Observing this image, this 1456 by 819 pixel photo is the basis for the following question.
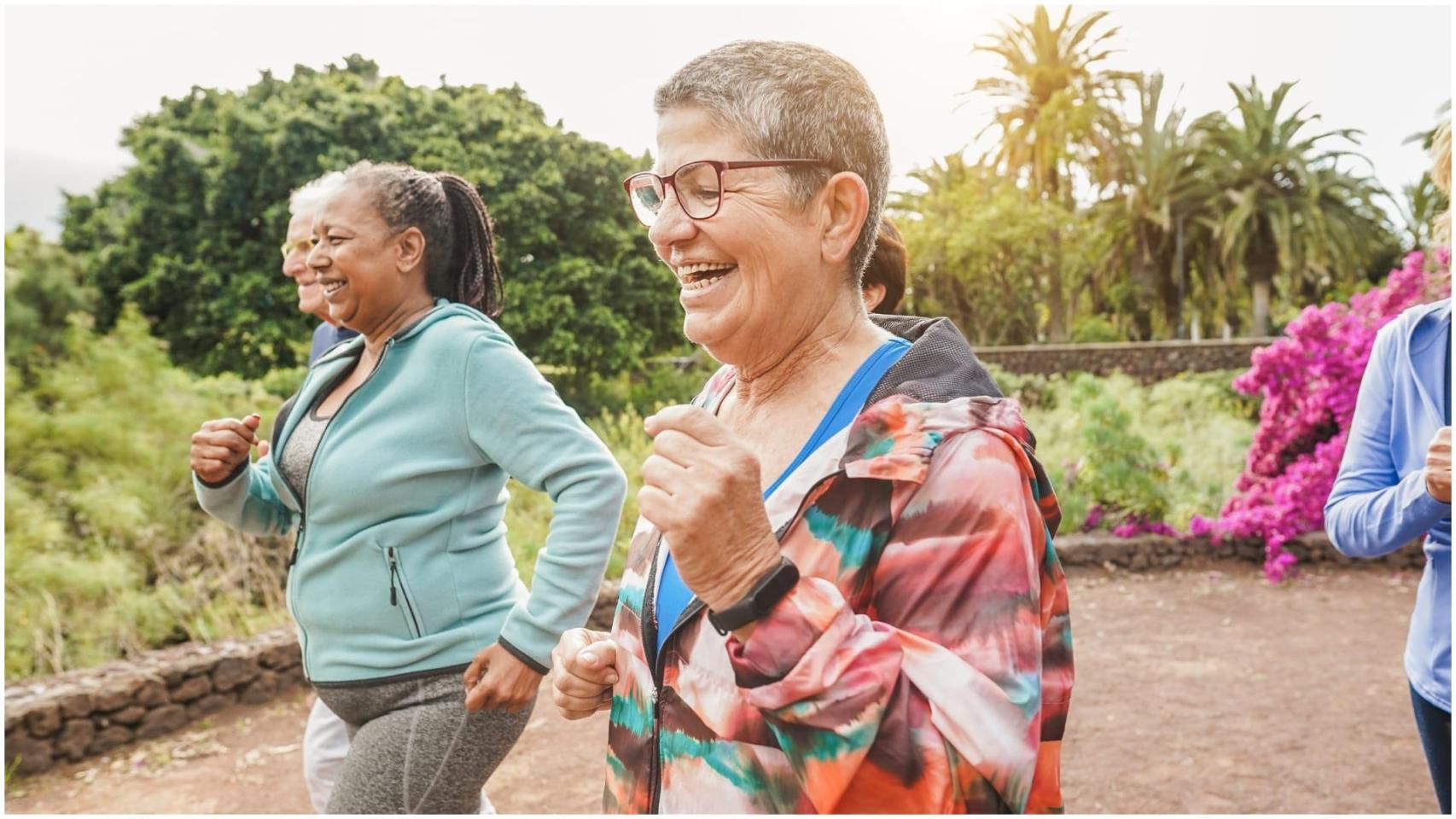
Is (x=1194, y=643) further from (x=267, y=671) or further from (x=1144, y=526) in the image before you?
(x=267, y=671)

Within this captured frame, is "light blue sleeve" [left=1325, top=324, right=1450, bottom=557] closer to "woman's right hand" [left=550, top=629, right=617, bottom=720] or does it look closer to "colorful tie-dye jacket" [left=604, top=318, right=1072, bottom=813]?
"colorful tie-dye jacket" [left=604, top=318, right=1072, bottom=813]

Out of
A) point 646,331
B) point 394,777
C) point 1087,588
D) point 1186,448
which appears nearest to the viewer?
point 394,777

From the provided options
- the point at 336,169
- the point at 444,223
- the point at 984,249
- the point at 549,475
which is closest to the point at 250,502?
the point at 444,223

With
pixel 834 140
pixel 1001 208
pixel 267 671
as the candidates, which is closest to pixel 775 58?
pixel 834 140

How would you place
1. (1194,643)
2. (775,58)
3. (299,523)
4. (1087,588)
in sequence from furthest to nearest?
1. (1087,588)
2. (1194,643)
3. (299,523)
4. (775,58)

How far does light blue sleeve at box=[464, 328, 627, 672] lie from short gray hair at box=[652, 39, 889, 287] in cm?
104

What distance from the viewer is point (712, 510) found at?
42.8 inches

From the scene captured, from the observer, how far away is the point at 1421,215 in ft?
95.2

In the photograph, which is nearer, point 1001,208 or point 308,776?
point 308,776

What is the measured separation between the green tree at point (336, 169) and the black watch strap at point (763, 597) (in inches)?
500

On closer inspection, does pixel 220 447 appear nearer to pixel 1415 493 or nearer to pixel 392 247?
pixel 392 247

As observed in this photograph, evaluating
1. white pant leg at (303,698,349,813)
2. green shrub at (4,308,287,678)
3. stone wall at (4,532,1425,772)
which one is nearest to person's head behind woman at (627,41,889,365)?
white pant leg at (303,698,349,813)

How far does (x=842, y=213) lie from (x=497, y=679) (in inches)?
49.9

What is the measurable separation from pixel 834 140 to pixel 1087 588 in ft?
25.3
